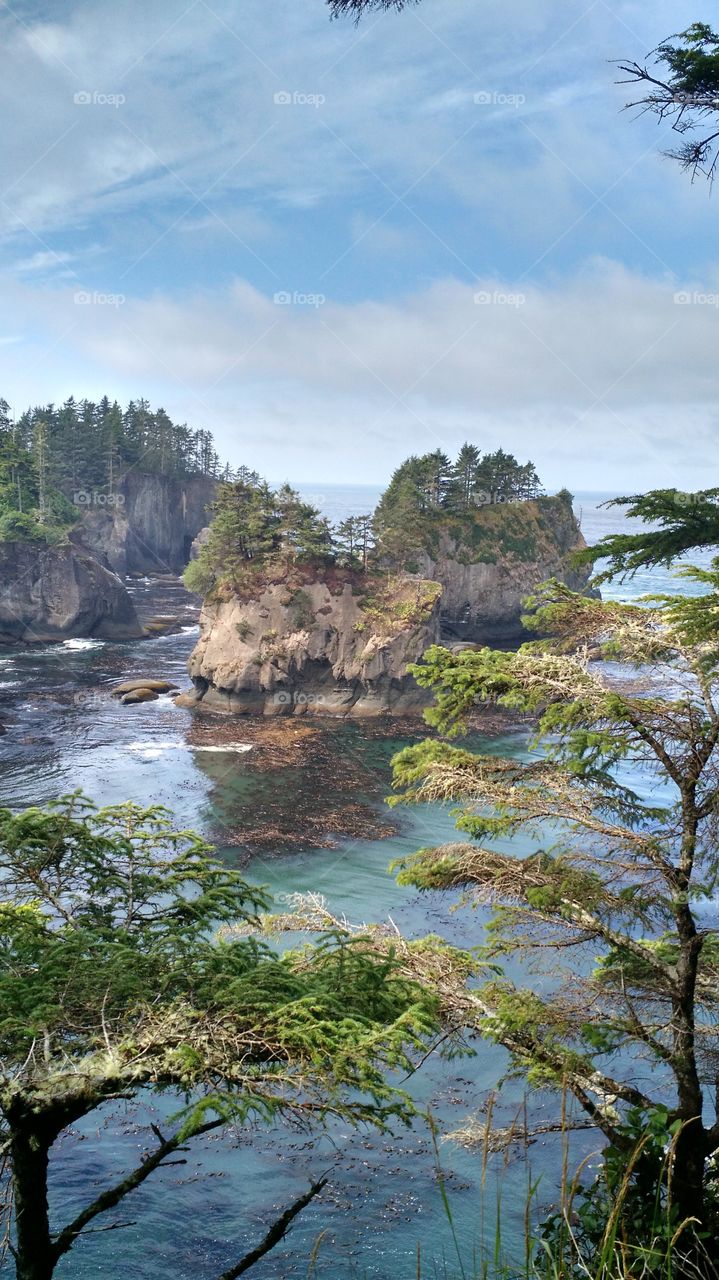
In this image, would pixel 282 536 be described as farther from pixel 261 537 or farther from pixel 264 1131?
pixel 264 1131

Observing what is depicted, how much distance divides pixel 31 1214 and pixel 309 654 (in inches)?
1833

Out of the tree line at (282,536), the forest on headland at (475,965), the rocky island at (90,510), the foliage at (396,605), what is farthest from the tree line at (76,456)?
the forest on headland at (475,965)

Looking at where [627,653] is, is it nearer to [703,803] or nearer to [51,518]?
[703,803]

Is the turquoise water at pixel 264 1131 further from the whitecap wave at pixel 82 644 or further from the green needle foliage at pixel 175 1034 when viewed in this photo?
the whitecap wave at pixel 82 644

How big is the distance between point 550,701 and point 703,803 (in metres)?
2.01

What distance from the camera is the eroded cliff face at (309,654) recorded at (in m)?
54.0

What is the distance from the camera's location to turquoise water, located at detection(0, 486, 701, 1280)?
15.0 meters

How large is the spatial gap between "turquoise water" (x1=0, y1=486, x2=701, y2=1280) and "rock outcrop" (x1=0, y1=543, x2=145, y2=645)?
7.82m

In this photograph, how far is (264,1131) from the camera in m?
18.6

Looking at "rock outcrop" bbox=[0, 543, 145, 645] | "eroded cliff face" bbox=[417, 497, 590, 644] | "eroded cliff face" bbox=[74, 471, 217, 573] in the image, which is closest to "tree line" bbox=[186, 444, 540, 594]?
"eroded cliff face" bbox=[417, 497, 590, 644]

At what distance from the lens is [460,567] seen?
2857 inches

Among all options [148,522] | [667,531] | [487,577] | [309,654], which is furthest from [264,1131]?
[148,522]

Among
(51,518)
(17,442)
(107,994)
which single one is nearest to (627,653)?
(107,994)

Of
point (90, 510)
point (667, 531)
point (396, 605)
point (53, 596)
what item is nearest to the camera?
point (667, 531)
